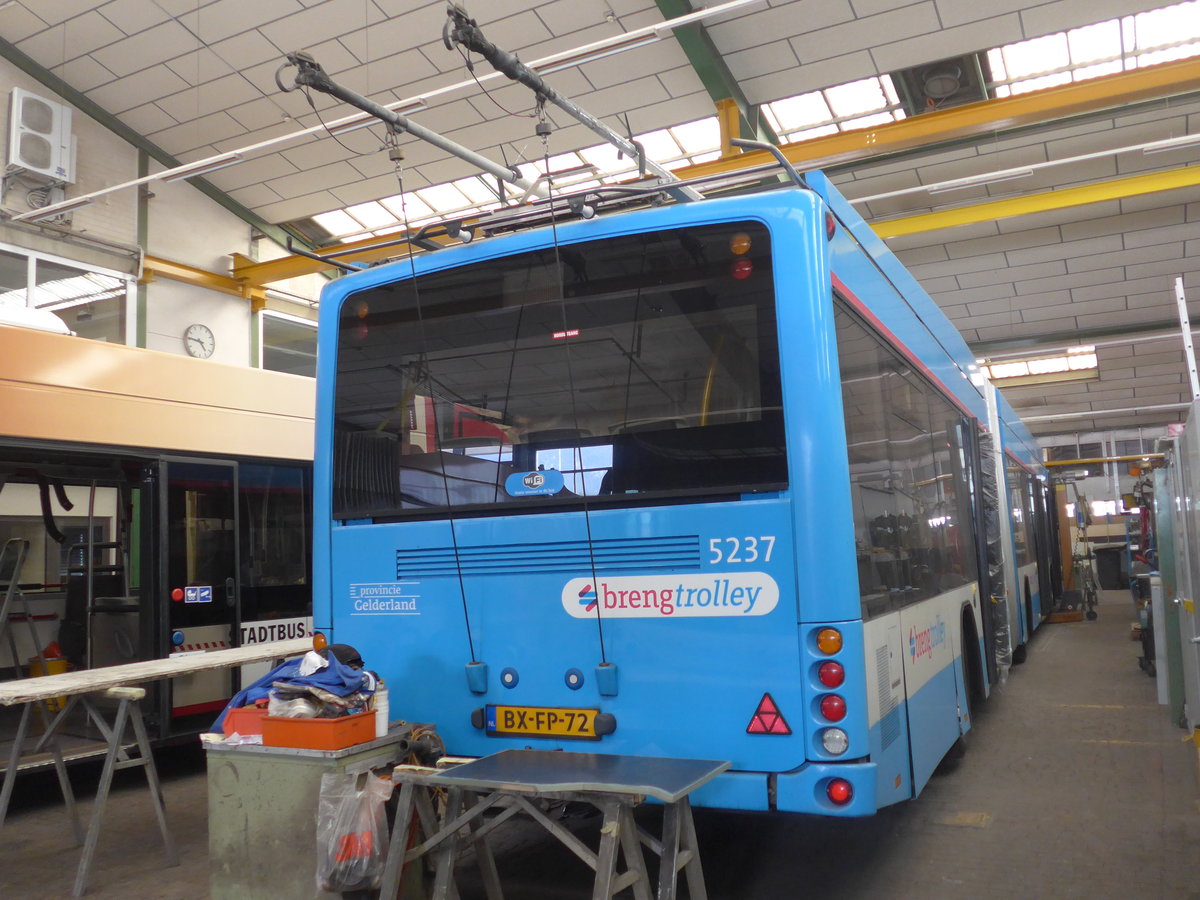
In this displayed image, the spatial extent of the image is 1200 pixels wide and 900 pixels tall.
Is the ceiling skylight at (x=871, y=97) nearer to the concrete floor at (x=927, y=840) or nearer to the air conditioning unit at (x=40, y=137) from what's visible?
the air conditioning unit at (x=40, y=137)

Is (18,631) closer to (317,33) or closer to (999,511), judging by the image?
(317,33)

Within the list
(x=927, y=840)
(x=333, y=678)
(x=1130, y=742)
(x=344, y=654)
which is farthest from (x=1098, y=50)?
(x=333, y=678)

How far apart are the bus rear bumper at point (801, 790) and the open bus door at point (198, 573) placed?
4.44 metres

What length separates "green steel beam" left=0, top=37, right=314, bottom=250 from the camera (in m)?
11.9

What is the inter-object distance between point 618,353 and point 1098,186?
10.7 meters

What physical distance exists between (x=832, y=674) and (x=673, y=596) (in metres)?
0.62

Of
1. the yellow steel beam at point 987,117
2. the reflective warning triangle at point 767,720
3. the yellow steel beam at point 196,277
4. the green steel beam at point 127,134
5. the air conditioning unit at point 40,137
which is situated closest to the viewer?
the reflective warning triangle at point 767,720

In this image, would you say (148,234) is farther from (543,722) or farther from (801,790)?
(801,790)

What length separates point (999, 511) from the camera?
8.76 meters

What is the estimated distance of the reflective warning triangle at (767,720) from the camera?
3354 mm

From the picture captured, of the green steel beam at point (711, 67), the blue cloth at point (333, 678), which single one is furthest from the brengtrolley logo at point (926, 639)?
the green steel beam at point (711, 67)

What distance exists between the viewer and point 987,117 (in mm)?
10023

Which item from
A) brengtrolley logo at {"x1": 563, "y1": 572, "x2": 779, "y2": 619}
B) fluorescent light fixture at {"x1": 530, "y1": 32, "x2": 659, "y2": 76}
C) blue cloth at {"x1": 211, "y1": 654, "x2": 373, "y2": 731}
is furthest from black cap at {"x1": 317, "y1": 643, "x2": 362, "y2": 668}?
fluorescent light fixture at {"x1": 530, "y1": 32, "x2": 659, "y2": 76}

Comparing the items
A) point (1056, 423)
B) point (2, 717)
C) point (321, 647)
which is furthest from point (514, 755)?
point (1056, 423)
